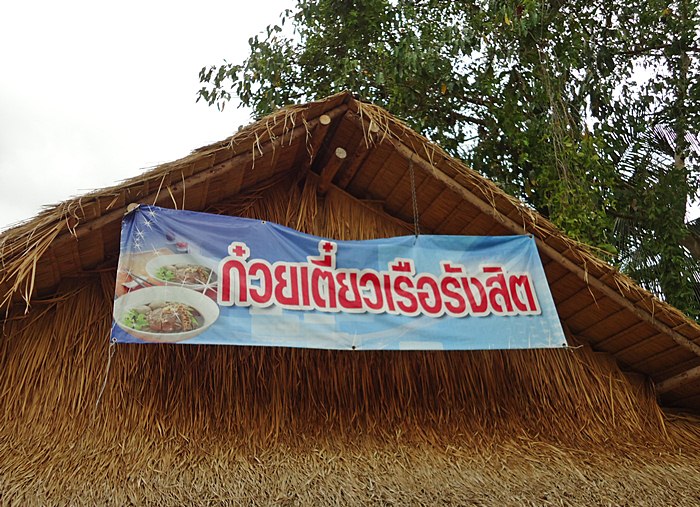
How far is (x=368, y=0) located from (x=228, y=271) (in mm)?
4378

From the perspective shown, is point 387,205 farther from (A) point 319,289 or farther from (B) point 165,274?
(B) point 165,274

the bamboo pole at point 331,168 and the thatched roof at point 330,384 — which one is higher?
the bamboo pole at point 331,168

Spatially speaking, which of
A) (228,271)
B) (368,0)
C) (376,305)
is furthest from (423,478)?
(368,0)

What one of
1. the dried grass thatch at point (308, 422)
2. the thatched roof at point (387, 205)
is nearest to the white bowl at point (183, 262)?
the thatched roof at point (387, 205)

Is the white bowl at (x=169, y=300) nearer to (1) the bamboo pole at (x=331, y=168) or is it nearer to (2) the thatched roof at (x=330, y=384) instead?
(2) the thatched roof at (x=330, y=384)

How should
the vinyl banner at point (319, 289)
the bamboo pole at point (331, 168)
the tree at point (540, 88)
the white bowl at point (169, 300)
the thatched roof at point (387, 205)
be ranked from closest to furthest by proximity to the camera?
the white bowl at point (169, 300), the vinyl banner at point (319, 289), the thatched roof at point (387, 205), the bamboo pole at point (331, 168), the tree at point (540, 88)

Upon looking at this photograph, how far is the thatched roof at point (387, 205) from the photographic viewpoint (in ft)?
8.61

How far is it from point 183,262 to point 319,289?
570 mm

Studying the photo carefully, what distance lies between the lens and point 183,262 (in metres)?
2.63

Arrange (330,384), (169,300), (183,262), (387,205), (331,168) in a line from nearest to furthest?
(169,300) → (183,262) → (330,384) → (331,168) → (387,205)

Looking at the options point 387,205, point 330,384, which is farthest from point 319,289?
point 387,205

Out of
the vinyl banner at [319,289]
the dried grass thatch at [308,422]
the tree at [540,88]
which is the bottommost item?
the dried grass thatch at [308,422]

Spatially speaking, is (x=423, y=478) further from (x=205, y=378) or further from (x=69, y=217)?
(x=69, y=217)

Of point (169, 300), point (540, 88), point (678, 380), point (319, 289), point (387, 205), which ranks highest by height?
point (540, 88)
